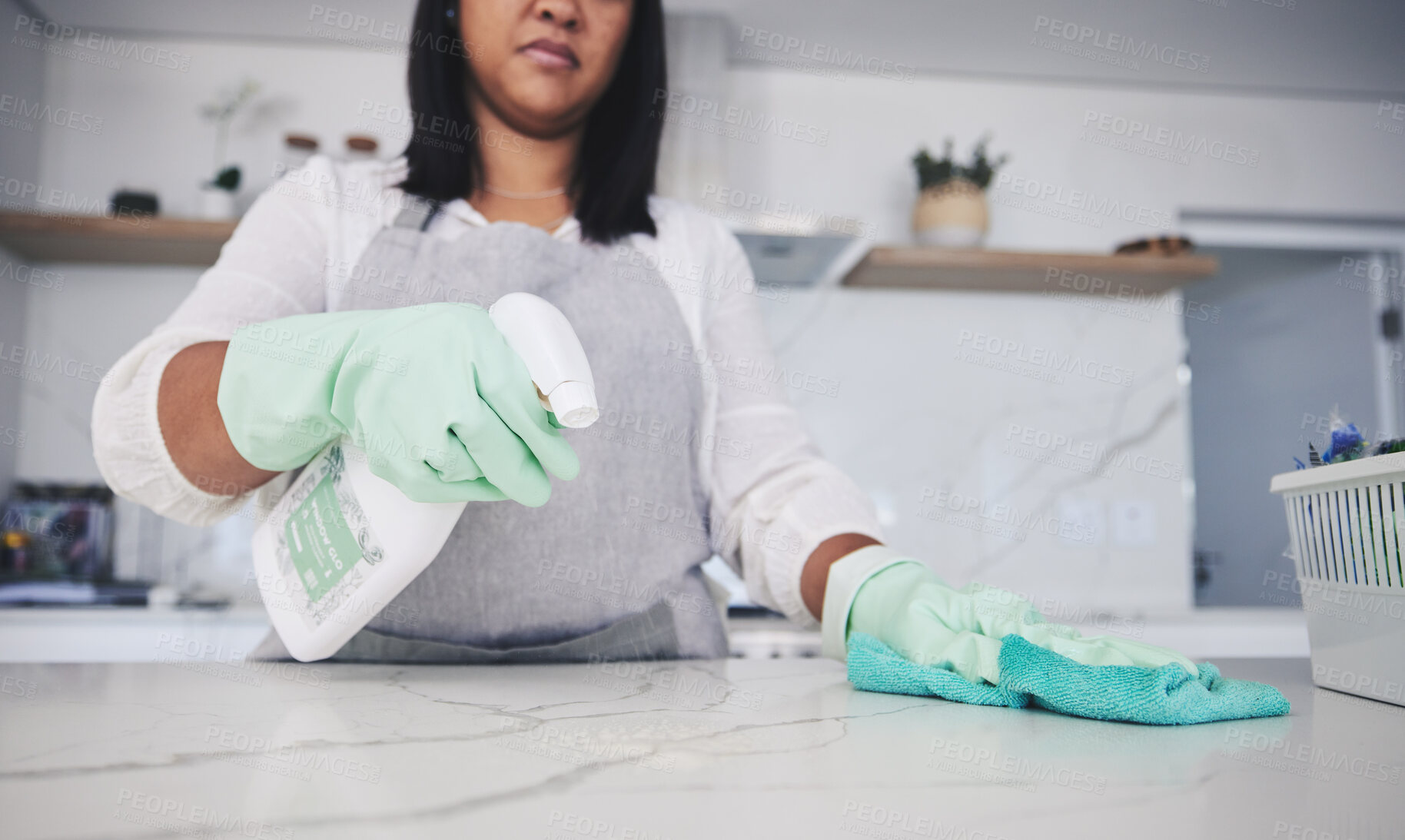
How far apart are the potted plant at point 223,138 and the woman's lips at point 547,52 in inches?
47.4

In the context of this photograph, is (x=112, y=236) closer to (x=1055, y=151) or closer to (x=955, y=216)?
(x=955, y=216)

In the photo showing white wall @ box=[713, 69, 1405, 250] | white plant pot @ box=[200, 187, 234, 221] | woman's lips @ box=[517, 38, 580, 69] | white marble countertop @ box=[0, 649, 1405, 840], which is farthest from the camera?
white wall @ box=[713, 69, 1405, 250]

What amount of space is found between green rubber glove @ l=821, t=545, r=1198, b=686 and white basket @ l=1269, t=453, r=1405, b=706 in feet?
0.38

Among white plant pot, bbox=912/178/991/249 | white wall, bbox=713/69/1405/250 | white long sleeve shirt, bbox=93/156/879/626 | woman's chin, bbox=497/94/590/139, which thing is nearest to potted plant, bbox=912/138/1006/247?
white plant pot, bbox=912/178/991/249

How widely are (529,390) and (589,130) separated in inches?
23.4

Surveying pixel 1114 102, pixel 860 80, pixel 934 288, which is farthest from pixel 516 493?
pixel 1114 102

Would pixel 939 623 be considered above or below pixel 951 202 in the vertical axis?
below

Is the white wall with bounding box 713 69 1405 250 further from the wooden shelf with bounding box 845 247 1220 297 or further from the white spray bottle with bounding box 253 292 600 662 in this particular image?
the white spray bottle with bounding box 253 292 600 662

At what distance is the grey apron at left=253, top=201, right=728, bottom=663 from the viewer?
2.56 feet

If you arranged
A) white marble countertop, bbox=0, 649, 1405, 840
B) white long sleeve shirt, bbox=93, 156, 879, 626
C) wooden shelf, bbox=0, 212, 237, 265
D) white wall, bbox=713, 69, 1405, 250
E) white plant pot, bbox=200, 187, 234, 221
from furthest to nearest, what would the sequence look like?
white wall, bbox=713, 69, 1405, 250, white plant pot, bbox=200, 187, 234, 221, wooden shelf, bbox=0, 212, 237, 265, white long sleeve shirt, bbox=93, 156, 879, 626, white marble countertop, bbox=0, 649, 1405, 840

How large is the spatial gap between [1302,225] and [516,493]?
2492 millimetres

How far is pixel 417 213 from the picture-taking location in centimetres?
91

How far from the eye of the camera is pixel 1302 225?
7.77 ft

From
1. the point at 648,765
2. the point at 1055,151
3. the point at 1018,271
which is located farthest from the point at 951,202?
the point at 648,765
